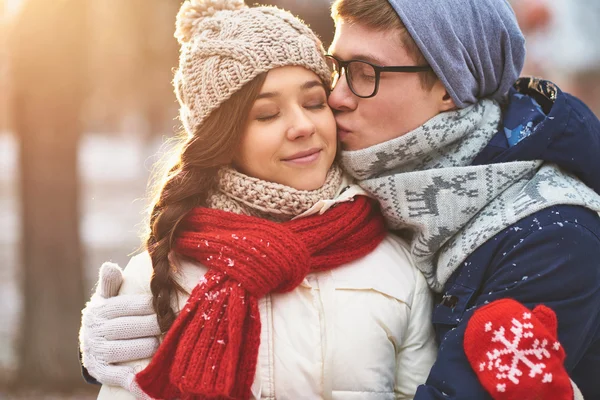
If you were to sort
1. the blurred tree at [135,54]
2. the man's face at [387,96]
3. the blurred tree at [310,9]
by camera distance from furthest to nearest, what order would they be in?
the blurred tree at [135,54], the blurred tree at [310,9], the man's face at [387,96]

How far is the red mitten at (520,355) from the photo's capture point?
2051 mm

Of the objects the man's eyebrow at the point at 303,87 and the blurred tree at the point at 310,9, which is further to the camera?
the blurred tree at the point at 310,9

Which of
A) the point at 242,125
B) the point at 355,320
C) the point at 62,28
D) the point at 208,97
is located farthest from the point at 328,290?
the point at 62,28

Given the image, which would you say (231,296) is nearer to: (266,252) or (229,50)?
(266,252)

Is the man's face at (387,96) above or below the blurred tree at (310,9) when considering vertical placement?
above

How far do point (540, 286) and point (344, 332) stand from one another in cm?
71

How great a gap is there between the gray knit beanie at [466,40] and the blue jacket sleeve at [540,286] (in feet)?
2.09

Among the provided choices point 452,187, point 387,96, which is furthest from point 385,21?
point 452,187

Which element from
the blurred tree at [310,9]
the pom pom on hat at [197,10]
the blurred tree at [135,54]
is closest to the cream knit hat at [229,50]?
the pom pom on hat at [197,10]

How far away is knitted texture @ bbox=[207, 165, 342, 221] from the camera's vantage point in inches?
101

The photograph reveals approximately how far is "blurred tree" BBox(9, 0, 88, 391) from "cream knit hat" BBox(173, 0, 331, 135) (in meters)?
2.68

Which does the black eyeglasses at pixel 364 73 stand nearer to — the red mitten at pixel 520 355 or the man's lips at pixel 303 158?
the man's lips at pixel 303 158

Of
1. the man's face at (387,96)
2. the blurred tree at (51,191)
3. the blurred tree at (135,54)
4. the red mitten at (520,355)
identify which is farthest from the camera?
the blurred tree at (135,54)

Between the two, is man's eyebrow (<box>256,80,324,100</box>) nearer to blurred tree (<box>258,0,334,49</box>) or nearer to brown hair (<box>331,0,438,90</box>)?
brown hair (<box>331,0,438,90</box>)
